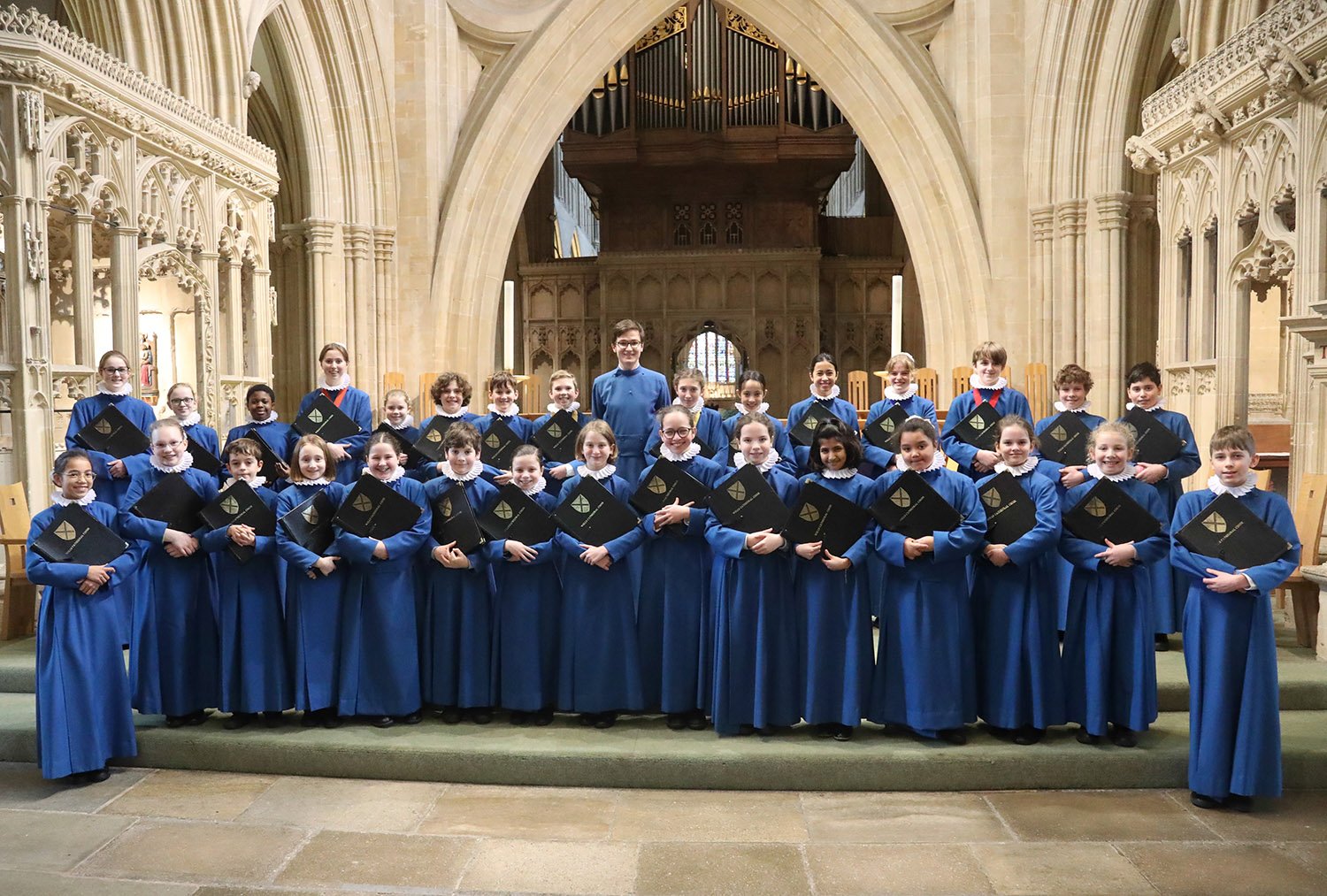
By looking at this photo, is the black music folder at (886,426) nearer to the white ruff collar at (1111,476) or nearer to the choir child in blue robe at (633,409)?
the choir child in blue robe at (633,409)

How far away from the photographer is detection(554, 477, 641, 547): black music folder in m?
4.77

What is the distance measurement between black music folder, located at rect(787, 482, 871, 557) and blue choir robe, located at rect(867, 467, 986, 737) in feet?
0.52

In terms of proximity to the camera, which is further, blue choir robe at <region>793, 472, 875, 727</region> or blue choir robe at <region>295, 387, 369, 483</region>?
blue choir robe at <region>295, 387, 369, 483</region>

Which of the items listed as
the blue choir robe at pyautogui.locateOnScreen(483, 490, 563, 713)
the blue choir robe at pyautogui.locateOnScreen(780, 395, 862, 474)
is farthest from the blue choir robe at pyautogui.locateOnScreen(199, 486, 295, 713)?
the blue choir robe at pyautogui.locateOnScreen(780, 395, 862, 474)

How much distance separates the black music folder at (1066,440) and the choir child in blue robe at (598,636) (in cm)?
238

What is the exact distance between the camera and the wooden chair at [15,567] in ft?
19.9

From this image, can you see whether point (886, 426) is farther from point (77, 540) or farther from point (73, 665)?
point (73, 665)

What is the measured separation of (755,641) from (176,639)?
2609 millimetres

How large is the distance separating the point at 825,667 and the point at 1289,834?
5.94ft

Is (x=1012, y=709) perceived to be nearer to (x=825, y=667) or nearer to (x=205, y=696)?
(x=825, y=667)

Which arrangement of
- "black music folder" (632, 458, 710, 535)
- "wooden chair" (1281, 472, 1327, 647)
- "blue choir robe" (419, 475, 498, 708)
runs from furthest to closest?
"wooden chair" (1281, 472, 1327, 647)
"blue choir robe" (419, 475, 498, 708)
"black music folder" (632, 458, 710, 535)

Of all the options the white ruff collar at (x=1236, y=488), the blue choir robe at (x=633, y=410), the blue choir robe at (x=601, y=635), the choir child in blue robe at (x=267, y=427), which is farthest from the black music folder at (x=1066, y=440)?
the choir child in blue robe at (x=267, y=427)

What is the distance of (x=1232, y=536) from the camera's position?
13.4ft

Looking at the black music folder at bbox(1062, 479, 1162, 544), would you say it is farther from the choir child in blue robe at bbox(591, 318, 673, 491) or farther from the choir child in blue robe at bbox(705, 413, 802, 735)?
the choir child in blue robe at bbox(591, 318, 673, 491)
